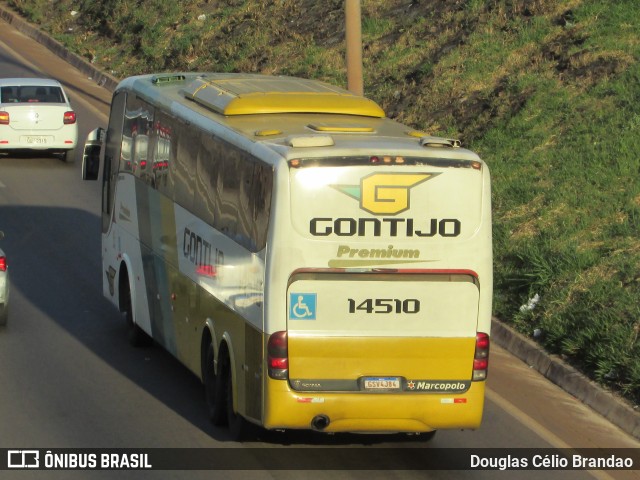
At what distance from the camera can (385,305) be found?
1188 cm

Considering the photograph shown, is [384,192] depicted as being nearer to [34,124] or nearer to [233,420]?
[233,420]

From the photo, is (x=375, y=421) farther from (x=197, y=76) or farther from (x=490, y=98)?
(x=490, y=98)

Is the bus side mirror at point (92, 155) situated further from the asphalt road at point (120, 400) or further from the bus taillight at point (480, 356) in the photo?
the bus taillight at point (480, 356)

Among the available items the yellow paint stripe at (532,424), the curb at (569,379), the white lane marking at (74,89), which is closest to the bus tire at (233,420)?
the yellow paint stripe at (532,424)

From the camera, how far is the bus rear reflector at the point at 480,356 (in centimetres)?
1212

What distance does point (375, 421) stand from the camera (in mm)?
12023

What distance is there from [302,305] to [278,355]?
1.50 ft

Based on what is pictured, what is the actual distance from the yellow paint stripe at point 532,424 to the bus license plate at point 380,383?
6.65 feet

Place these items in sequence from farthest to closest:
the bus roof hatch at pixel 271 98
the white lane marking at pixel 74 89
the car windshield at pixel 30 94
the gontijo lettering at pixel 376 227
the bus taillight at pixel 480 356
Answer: the white lane marking at pixel 74 89
the car windshield at pixel 30 94
the bus roof hatch at pixel 271 98
the bus taillight at pixel 480 356
the gontijo lettering at pixel 376 227

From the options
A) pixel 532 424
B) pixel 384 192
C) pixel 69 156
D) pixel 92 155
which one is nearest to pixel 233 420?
pixel 384 192

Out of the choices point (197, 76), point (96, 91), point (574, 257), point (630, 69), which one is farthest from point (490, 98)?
point (96, 91)

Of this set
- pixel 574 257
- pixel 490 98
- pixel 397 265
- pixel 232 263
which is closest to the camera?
pixel 397 265

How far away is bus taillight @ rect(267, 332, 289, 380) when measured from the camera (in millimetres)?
11781

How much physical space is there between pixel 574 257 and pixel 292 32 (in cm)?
1850
